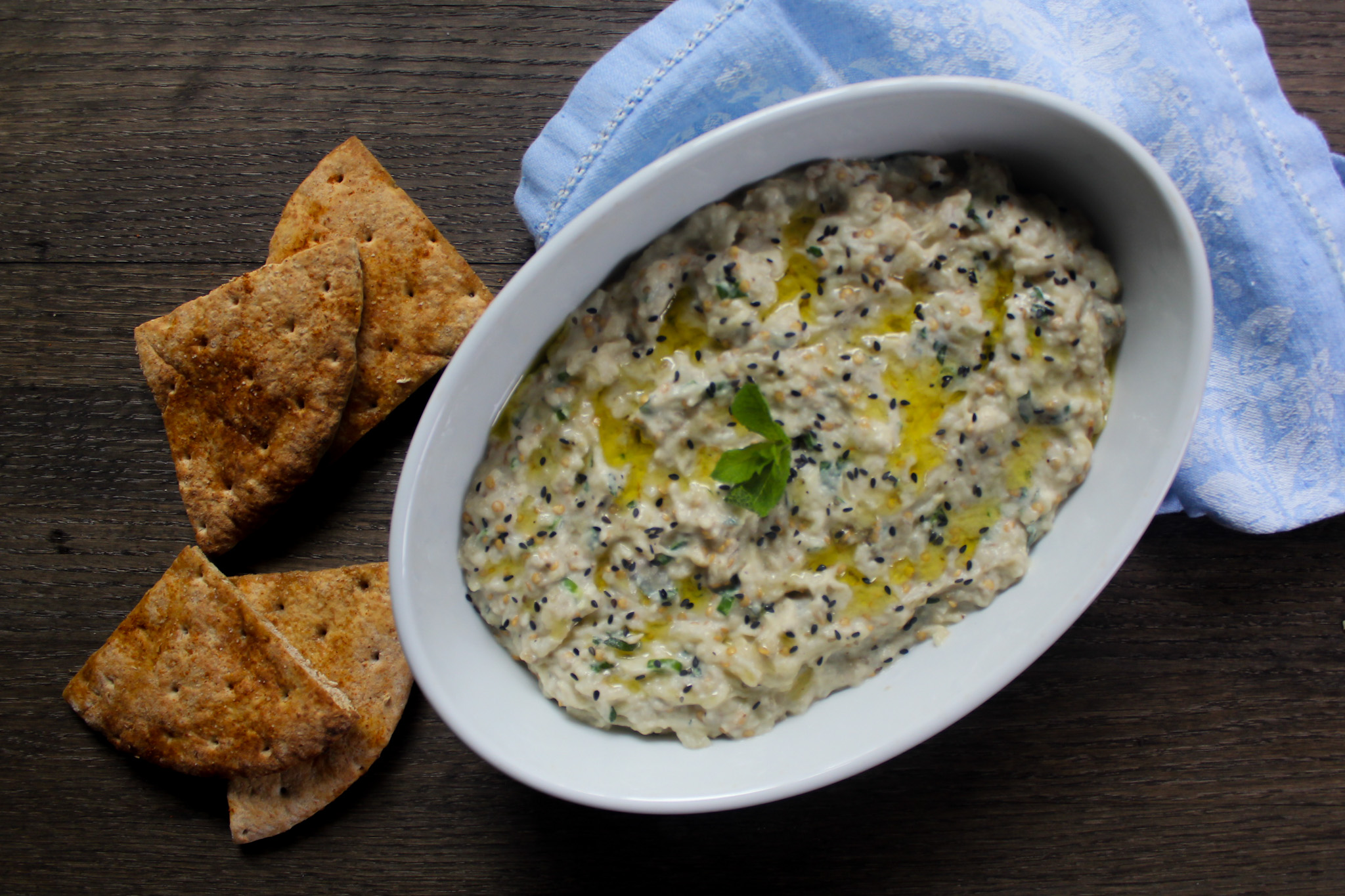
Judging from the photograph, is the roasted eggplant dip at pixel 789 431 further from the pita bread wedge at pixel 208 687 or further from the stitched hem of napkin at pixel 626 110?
the pita bread wedge at pixel 208 687

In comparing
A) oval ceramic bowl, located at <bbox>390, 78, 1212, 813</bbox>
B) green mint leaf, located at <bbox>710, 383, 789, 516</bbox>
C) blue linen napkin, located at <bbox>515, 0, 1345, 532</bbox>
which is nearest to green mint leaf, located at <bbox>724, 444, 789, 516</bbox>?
green mint leaf, located at <bbox>710, 383, 789, 516</bbox>

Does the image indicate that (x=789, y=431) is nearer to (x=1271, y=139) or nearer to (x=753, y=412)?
(x=753, y=412)

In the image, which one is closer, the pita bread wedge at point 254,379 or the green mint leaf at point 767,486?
the green mint leaf at point 767,486

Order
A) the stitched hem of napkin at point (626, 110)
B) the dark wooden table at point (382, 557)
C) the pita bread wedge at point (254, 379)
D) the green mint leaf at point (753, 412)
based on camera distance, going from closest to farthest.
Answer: the green mint leaf at point (753, 412) → the stitched hem of napkin at point (626, 110) → the pita bread wedge at point (254, 379) → the dark wooden table at point (382, 557)

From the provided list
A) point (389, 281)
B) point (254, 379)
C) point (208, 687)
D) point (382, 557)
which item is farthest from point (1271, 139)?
point (208, 687)

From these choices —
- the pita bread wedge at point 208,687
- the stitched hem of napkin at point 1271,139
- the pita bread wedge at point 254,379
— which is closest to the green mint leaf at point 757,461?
the pita bread wedge at point 254,379

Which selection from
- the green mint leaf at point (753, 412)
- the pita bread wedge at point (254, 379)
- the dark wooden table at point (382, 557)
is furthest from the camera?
the dark wooden table at point (382, 557)

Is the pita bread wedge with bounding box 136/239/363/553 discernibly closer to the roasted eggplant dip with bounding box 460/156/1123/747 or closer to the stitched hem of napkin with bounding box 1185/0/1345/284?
the roasted eggplant dip with bounding box 460/156/1123/747
